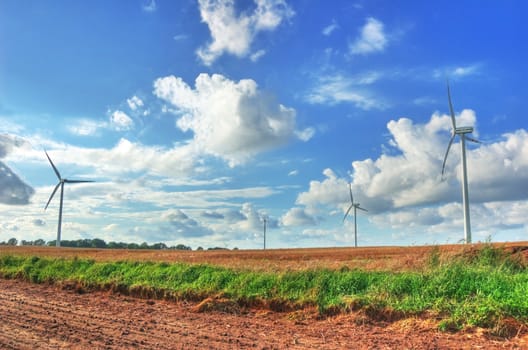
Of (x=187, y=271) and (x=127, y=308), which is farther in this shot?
(x=187, y=271)

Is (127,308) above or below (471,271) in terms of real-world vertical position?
below

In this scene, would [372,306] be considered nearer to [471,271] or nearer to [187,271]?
[471,271]

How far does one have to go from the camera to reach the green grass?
929cm

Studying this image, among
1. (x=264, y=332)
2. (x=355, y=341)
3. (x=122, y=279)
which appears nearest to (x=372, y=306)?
(x=355, y=341)

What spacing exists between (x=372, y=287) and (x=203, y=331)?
4.41m

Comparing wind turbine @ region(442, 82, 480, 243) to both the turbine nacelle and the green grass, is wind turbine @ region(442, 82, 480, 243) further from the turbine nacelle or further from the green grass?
the green grass

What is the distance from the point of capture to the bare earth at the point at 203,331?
325 inches

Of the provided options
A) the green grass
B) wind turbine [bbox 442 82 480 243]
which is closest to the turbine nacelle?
wind turbine [bbox 442 82 480 243]

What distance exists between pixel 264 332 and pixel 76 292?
32.1 ft

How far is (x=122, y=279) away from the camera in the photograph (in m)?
16.5

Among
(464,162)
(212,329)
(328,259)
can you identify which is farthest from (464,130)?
(212,329)

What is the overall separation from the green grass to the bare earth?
1.60 ft

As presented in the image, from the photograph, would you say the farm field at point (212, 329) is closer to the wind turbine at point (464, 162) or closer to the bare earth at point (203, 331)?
the bare earth at point (203, 331)

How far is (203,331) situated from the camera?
945 cm
